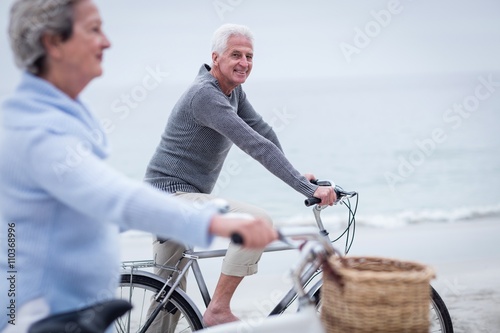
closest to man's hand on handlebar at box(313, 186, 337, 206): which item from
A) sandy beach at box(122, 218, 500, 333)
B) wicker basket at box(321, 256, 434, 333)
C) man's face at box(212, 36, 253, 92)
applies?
sandy beach at box(122, 218, 500, 333)

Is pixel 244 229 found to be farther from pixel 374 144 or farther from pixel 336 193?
pixel 374 144

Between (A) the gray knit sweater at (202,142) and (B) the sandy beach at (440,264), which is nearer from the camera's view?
(A) the gray knit sweater at (202,142)

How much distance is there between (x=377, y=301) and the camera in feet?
6.41

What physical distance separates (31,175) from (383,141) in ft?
61.0

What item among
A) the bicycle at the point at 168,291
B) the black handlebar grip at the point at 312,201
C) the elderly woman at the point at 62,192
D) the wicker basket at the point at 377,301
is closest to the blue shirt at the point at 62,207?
the elderly woman at the point at 62,192

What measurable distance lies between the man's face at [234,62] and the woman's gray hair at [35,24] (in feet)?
6.05

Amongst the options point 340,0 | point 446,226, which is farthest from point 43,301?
point 340,0

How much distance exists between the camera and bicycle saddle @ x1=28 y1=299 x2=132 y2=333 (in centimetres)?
153

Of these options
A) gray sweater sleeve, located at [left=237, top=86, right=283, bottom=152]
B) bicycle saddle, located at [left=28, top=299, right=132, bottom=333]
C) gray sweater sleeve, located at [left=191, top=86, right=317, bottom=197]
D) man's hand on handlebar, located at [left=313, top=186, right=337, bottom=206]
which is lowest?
bicycle saddle, located at [left=28, top=299, right=132, bottom=333]

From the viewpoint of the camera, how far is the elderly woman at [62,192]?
149 cm

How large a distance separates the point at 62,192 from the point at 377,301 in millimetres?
923

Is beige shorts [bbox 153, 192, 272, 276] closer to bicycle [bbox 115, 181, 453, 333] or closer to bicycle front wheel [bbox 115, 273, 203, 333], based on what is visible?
bicycle [bbox 115, 181, 453, 333]

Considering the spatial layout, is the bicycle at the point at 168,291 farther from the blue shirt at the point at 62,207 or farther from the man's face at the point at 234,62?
the blue shirt at the point at 62,207

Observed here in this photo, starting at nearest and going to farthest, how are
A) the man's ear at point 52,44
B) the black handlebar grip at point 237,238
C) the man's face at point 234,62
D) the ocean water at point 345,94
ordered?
the black handlebar grip at point 237,238, the man's ear at point 52,44, the man's face at point 234,62, the ocean water at point 345,94
